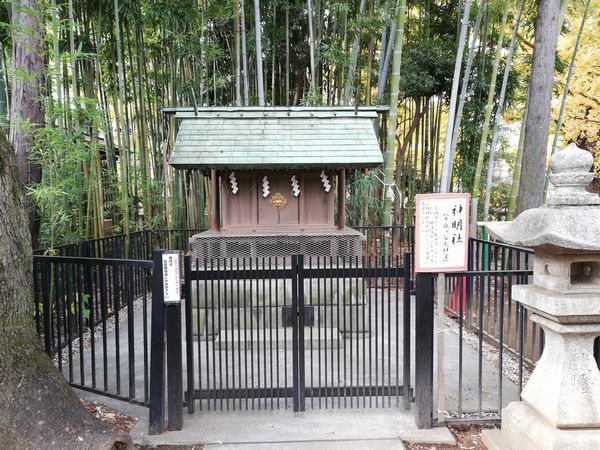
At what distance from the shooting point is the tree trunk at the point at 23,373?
2.31 m

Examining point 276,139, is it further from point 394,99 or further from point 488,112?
point 488,112

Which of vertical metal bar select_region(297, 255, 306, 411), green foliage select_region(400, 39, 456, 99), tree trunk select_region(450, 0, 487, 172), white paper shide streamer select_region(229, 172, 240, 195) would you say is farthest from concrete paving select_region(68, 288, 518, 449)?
green foliage select_region(400, 39, 456, 99)

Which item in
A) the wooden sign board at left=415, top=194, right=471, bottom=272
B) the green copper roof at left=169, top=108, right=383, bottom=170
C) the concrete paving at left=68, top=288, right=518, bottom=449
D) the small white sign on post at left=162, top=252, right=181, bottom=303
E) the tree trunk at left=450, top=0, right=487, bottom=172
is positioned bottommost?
the concrete paving at left=68, top=288, right=518, bottom=449

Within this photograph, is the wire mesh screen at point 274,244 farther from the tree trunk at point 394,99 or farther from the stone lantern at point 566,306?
the stone lantern at point 566,306

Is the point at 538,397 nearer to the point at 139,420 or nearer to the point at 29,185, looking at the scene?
the point at 139,420

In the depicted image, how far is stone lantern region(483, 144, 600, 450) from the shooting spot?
2.31 m

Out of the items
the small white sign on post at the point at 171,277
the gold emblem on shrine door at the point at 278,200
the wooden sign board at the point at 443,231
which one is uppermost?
the gold emblem on shrine door at the point at 278,200

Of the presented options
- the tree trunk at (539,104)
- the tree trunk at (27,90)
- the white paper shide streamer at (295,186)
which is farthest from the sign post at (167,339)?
the tree trunk at (539,104)

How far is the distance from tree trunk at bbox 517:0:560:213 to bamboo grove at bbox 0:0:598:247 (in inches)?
32.0

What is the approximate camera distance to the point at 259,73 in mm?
7098

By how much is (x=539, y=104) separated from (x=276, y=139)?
4.31 m

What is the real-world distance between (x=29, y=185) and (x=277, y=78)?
6.40 meters

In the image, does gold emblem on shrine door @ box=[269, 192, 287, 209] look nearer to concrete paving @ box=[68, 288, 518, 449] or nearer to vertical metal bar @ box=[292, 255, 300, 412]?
vertical metal bar @ box=[292, 255, 300, 412]

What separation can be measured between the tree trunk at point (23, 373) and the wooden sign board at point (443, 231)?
2.54m
